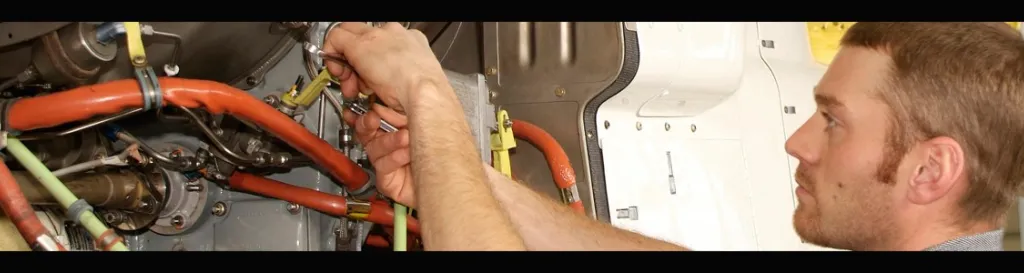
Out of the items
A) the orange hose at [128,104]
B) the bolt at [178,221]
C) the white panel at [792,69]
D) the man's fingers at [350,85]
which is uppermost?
the white panel at [792,69]

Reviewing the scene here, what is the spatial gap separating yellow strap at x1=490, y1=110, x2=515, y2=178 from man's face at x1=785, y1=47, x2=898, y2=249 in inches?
27.8

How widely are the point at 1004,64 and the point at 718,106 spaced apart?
1290 mm

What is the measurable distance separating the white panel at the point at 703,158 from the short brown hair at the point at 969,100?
2.79 feet

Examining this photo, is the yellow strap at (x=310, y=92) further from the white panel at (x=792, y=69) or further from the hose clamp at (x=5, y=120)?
the white panel at (x=792, y=69)

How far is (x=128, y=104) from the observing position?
5.20ft

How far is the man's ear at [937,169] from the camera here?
1803 mm

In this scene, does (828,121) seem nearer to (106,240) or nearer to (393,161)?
(393,161)

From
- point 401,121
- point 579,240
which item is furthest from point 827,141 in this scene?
point 401,121

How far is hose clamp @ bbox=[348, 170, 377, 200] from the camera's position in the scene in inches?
84.2

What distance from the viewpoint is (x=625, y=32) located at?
8.33 ft

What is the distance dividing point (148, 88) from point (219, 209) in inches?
25.1

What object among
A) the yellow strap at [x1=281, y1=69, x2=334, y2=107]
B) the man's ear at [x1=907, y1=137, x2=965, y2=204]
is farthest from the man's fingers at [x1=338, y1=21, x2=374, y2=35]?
the man's ear at [x1=907, y1=137, x2=965, y2=204]

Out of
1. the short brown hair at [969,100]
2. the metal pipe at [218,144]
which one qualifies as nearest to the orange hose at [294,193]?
the metal pipe at [218,144]

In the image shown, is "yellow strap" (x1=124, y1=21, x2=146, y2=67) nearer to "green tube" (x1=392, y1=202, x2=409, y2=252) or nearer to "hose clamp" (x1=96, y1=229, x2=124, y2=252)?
"hose clamp" (x1=96, y1=229, x2=124, y2=252)
